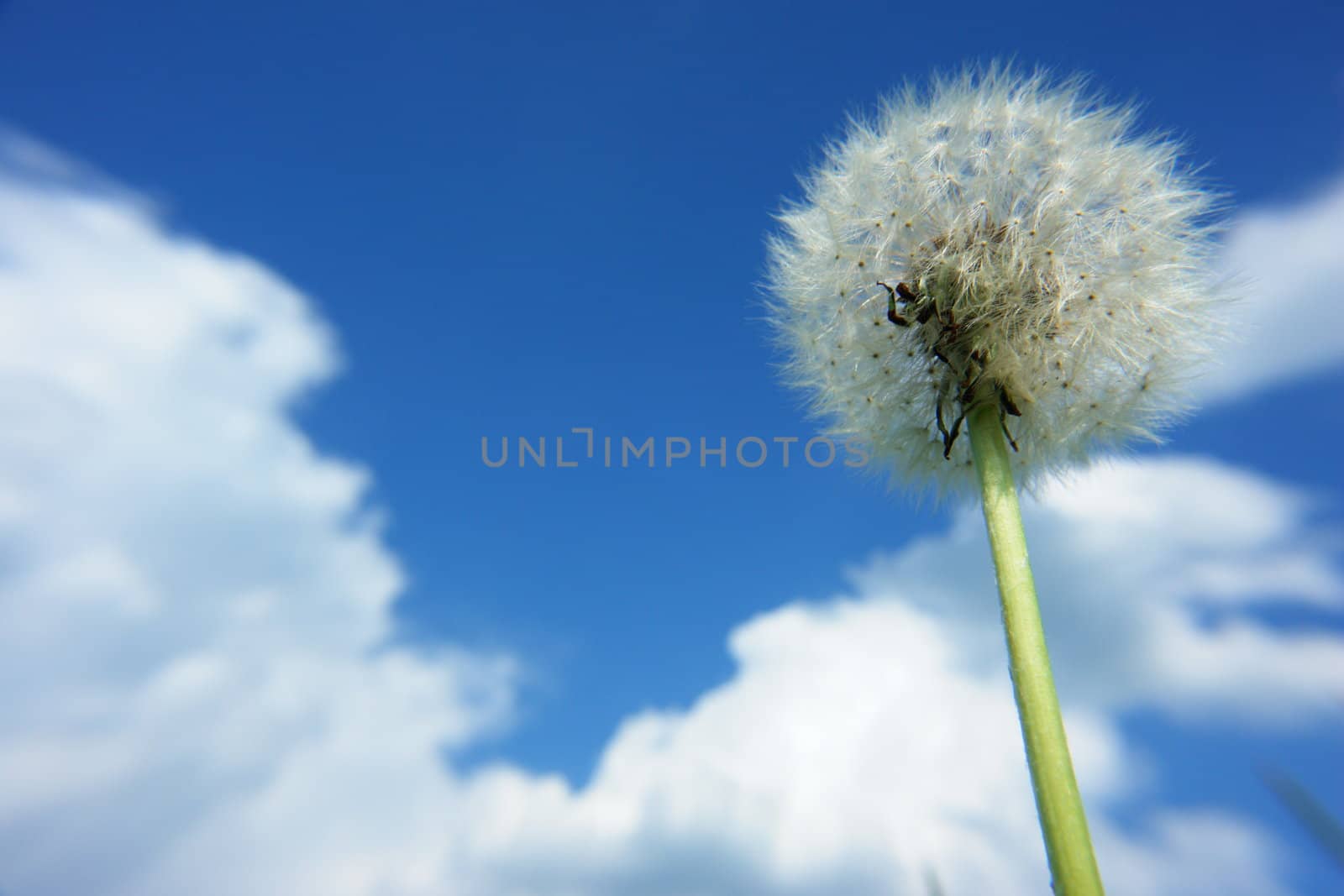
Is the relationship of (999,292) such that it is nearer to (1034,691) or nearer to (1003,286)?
(1003,286)

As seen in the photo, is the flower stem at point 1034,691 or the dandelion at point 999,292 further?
the dandelion at point 999,292

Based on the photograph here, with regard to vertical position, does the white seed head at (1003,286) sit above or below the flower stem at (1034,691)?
above

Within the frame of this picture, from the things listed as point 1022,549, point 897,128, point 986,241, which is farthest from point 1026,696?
point 897,128

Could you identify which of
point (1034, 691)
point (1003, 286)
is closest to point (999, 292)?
point (1003, 286)

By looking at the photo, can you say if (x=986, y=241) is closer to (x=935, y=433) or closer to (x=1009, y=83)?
(x=935, y=433)

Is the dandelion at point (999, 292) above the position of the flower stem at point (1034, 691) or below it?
above
